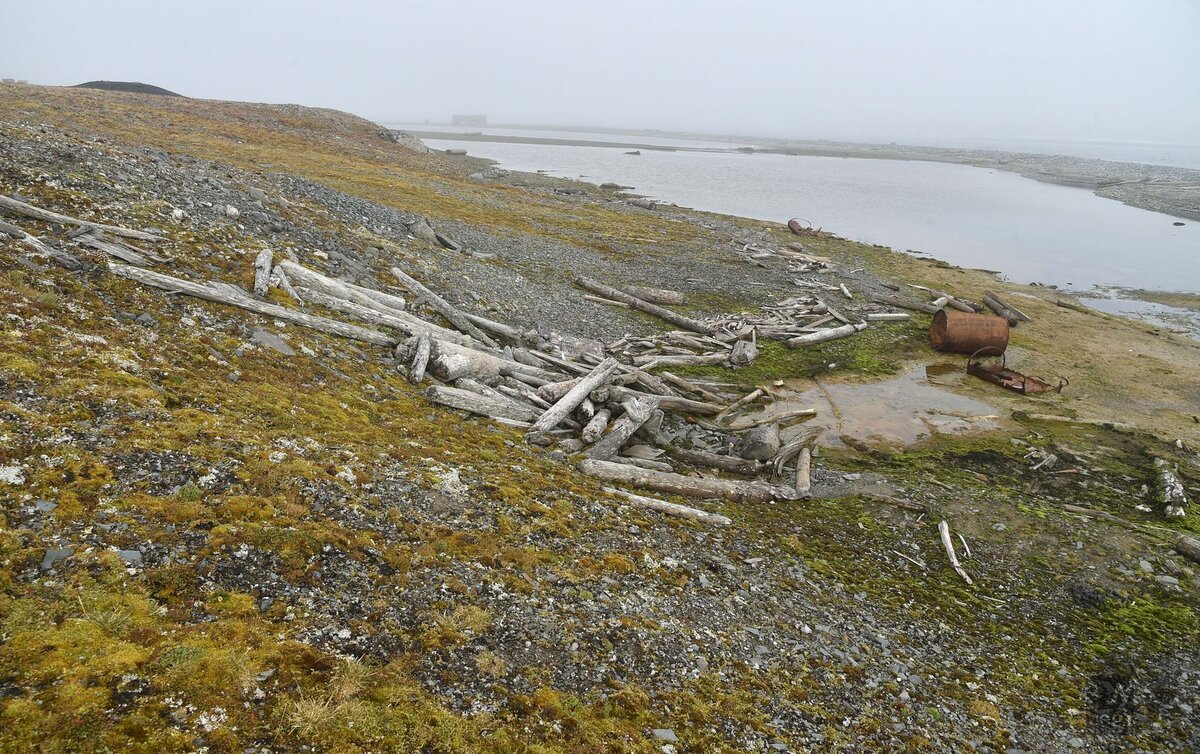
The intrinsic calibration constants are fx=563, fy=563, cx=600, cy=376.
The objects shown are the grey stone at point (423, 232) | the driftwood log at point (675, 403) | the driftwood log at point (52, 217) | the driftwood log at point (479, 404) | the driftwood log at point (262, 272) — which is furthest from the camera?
the grey stone at point (423, 232)

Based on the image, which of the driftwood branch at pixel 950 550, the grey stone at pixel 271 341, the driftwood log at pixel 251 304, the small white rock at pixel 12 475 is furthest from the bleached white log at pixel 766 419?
the small white rock at pixel 12 475

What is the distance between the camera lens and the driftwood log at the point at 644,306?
21.0 m

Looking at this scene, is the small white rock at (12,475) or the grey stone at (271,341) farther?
the grey stone at (271,341)

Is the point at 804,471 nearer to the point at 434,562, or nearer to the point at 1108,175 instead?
the point at 434,562

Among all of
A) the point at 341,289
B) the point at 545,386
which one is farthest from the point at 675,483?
the point at 341,289

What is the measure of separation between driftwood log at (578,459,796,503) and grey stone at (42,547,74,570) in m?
7.40

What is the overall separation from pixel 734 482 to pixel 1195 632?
7299mm

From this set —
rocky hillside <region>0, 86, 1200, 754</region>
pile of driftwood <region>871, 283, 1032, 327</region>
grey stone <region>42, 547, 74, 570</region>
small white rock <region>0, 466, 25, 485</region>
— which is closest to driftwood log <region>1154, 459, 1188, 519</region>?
rocky hillside <region>0, 86, 1200, 754</region>

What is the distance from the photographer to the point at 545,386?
44.3 ft

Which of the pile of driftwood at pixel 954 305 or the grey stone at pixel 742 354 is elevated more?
the pile of driftwood at pixel 954 305

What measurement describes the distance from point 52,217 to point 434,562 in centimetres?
1057

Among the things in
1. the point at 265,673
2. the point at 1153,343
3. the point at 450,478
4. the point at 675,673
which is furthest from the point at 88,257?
the point at 1153,343

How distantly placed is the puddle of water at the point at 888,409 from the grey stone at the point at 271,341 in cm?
1220

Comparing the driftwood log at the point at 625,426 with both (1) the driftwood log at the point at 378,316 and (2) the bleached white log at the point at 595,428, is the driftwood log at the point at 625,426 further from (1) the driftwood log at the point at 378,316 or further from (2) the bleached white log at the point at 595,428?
(1) the driftwood log at the point at 378,316
